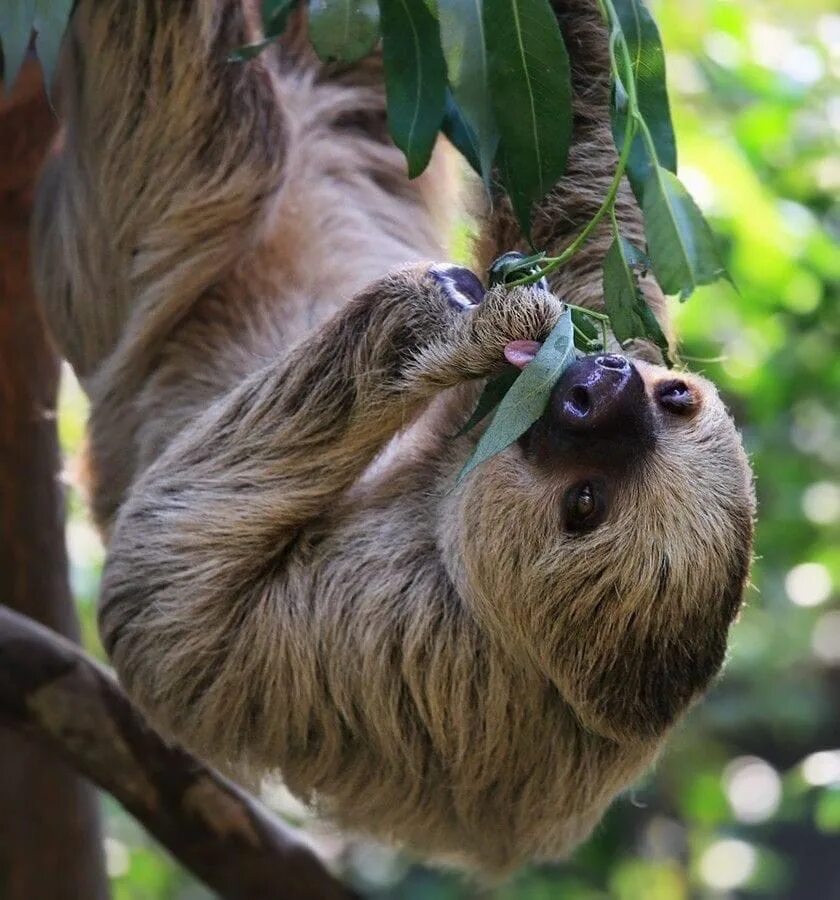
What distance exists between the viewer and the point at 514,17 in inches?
Result: 108

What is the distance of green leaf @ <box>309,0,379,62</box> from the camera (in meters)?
2.81

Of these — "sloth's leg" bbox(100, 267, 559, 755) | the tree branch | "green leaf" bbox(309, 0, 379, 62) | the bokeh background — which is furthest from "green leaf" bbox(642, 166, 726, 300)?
the tree branch

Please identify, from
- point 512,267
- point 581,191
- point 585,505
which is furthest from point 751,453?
point 512,267

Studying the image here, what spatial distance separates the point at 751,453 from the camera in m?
5.23

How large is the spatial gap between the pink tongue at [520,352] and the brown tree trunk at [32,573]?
97.9 inches

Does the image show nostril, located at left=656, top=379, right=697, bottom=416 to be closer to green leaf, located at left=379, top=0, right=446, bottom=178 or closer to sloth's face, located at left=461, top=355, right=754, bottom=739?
sloth's face, located at left=461, top=355, right=754, bottom=739

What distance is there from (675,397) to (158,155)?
5.80 feet

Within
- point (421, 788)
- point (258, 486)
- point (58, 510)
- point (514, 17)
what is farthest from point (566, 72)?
point (58, 510)

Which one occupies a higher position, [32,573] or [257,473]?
[257,473]

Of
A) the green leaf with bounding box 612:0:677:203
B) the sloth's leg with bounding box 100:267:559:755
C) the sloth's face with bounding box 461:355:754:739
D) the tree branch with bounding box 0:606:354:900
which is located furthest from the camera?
the tree branch with bounding box 0:606:354:900

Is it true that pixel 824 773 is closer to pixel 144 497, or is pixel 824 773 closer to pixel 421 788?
pixel 421 788

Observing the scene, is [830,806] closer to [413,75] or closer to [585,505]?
[585,505]

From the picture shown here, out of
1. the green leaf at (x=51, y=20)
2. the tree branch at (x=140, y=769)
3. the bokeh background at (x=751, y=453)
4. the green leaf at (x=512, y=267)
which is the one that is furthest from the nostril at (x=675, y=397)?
the tree branch at (x=140, y=769)

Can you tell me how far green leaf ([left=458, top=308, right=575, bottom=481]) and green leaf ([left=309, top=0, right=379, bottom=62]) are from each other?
0.71 meters
